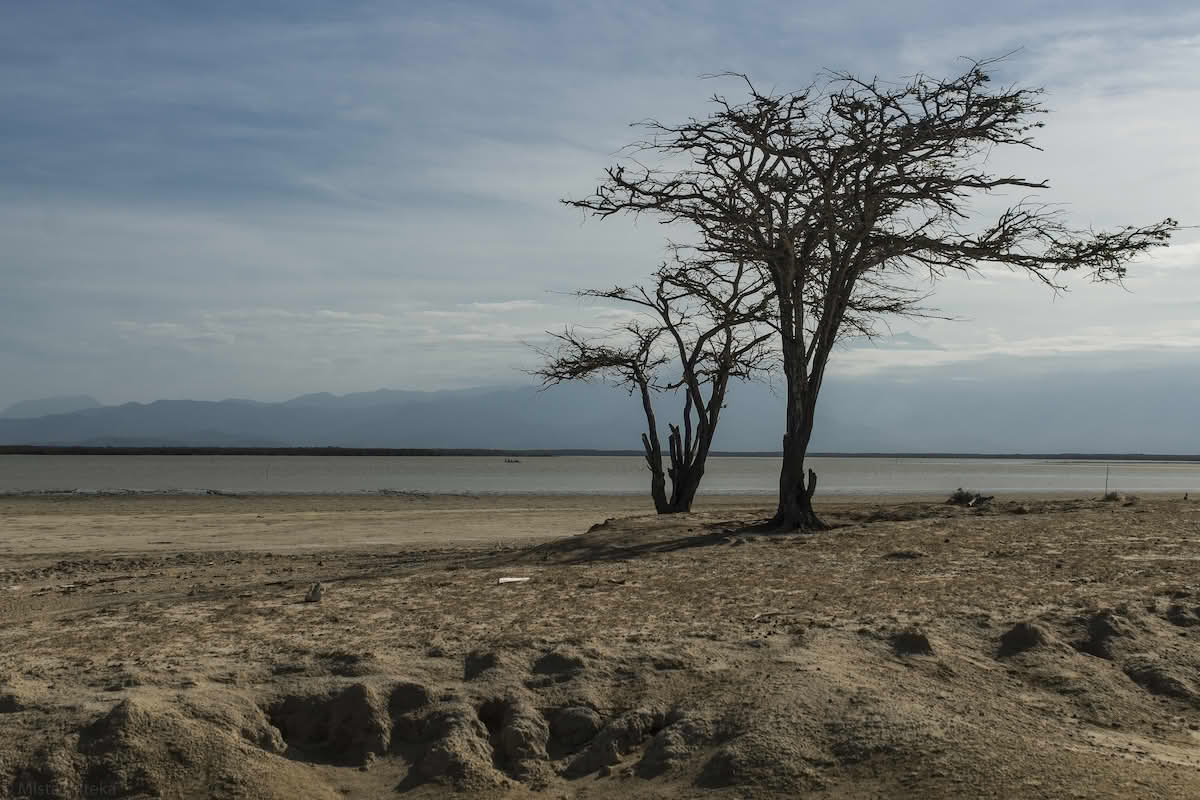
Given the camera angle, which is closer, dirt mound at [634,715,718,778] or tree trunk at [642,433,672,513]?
dirt mound at [634,715,718,778]

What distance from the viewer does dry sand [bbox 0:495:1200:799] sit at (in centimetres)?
547

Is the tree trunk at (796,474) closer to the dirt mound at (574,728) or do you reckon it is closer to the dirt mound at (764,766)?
the dirt mound at (574,728)

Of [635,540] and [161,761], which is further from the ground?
[635,540]

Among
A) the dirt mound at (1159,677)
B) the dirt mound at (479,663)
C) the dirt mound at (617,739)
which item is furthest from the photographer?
the dirt mound at (479,663)

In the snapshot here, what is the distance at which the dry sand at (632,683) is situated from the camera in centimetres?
547

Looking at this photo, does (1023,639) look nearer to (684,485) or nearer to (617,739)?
(617,739)

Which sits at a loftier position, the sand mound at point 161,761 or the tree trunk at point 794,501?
the tree trunk at point 794,501

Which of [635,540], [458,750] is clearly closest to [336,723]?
[458,750]

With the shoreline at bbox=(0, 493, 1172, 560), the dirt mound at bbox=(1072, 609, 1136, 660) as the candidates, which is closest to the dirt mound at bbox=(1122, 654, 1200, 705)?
the dirt mound at bbox=(1072, 609, 1136, 660)

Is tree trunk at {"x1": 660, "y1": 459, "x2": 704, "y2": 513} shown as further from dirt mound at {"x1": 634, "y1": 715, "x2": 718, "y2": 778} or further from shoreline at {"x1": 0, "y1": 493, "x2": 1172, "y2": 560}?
dirt mound at {"x1": 634, "y1": 715, "x2": 718, "y2": 778}

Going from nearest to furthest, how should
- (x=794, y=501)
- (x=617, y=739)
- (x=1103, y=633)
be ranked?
(x=617, y=739), (x=1103, y=633), (x=794, y=501)

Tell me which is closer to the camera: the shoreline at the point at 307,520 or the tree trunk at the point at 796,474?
the tree trunk at the point at 796,474

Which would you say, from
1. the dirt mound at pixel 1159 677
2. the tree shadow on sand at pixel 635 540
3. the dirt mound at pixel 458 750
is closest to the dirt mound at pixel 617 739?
the dirt mound at pixel 458 750

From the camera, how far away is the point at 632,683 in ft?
21.0
